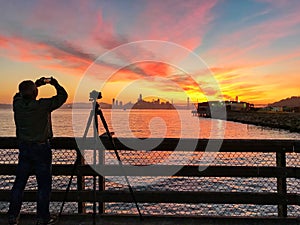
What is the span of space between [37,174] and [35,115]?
A: 92 cm

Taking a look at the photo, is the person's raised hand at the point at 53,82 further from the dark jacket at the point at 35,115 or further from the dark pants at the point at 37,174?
the dark pants at the point at 37,174

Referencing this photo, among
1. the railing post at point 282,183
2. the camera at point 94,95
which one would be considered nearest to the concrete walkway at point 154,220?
the railing post at point 282,183

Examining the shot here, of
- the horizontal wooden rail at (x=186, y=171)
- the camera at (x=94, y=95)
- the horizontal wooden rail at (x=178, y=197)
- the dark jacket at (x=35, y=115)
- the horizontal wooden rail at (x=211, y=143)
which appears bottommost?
the horizontal wooden rail at (x=178, y=197)

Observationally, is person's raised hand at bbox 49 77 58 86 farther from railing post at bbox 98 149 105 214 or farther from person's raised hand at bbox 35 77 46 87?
railing post at bbox 98 149 105 214

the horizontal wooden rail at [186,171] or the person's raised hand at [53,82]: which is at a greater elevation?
the person's raised hand at [53,82]

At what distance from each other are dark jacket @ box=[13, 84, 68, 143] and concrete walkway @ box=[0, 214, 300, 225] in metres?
1.48

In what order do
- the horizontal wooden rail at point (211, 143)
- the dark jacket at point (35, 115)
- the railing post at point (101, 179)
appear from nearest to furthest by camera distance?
the dark jacket at point (35, 115) → the horizontal wooden rail at point (211, 143) → the railing post at point (101, 179)

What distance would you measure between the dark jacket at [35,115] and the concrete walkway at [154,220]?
1475 mm

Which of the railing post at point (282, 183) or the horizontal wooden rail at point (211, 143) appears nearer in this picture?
the horizontal wooden rail at point (211, 143)

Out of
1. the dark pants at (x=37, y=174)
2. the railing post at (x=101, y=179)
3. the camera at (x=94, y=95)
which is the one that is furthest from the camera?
the railing post at (x=101, y=179)

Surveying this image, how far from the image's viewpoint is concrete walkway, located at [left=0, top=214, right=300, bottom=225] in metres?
5.42

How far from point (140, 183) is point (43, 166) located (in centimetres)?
1072

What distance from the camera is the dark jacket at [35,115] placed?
4.89 metres

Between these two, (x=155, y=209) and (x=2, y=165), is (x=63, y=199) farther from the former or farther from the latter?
(x=155, y=209)
